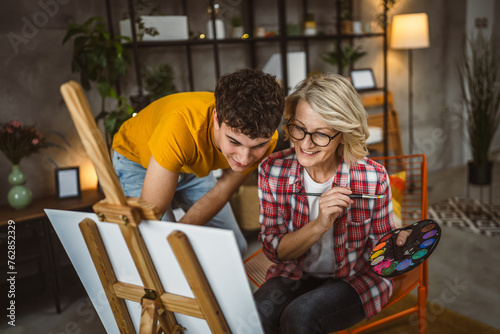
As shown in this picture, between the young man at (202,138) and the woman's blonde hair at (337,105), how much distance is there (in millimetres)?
195

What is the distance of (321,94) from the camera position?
4.42 ft

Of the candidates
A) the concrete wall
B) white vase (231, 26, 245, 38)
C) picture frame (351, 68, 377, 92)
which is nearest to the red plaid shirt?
the concrete wall

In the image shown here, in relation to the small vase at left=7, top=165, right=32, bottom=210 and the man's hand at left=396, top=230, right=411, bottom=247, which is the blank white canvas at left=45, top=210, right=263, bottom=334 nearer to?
the man's hand at left=396, top=230, right=411, bottom=247

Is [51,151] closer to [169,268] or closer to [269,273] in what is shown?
[269,273]

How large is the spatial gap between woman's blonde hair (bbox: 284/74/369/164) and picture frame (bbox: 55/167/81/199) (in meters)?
1.73

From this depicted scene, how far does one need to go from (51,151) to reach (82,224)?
210cm

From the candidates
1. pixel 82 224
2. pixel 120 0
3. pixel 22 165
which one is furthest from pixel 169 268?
pixel 120 0

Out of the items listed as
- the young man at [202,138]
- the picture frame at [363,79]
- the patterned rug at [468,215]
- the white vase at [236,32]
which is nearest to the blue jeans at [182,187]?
the young man at [202,138]

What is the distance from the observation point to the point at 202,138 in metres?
1.39

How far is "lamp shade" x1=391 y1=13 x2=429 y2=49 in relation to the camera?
13.0 feet

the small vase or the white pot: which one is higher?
the white pot

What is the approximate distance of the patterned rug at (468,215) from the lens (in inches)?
127

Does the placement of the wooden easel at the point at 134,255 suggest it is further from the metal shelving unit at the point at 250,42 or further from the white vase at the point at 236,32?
the white vase at the point at 236,32

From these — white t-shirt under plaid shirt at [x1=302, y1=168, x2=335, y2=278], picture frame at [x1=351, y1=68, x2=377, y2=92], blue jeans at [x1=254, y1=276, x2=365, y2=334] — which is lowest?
blue jeans at [x1=254, y1=276, x2=365, y2=334]
